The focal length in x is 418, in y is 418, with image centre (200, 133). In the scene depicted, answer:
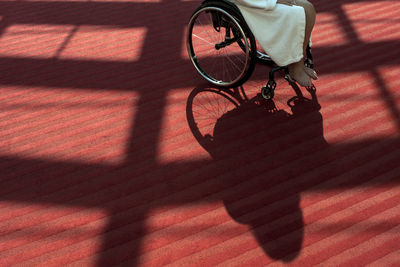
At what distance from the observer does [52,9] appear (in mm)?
4180

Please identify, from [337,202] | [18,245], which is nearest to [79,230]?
[18,245]

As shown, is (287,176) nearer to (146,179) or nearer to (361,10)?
(146,179)

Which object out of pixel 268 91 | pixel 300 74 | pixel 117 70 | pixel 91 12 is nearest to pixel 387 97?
pixel 300 74

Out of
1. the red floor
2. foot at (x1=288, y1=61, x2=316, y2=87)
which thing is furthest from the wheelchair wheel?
foot at (x1=288, y1=61, x2=316, y2=87)

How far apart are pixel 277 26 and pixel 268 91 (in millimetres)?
500

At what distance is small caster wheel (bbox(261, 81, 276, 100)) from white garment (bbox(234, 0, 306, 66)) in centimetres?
28

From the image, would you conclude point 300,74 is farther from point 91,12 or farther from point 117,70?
point 91,12

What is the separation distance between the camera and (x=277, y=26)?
2.42m

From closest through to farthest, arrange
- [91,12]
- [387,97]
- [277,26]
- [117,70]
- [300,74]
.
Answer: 1. [277,26]
2. [300,74]
3. [387,97]
4. [117,70]
5. [91,12]

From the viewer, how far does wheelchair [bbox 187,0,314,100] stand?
253cm

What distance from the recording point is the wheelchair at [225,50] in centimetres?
253

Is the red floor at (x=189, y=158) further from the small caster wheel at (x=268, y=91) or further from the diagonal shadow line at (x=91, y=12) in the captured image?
the diagonal shadow line at (x=91, y=12)

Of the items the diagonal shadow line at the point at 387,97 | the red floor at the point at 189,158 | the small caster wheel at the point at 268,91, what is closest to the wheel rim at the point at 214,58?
the red floor at the point at 189,158

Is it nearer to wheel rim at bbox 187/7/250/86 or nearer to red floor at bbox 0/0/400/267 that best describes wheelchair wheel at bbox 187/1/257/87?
wheel rim at bbox 187/7/250/86
